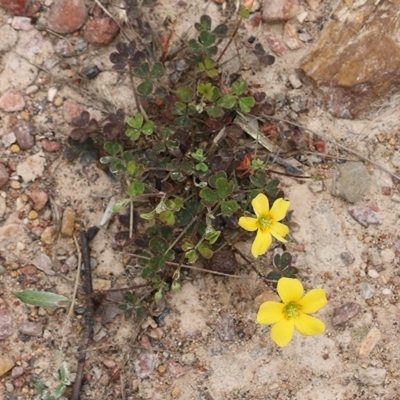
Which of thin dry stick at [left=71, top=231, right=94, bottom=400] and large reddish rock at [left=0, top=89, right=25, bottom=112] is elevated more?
large reddish rock at [left=0, top=89, right=25, bottom=112]

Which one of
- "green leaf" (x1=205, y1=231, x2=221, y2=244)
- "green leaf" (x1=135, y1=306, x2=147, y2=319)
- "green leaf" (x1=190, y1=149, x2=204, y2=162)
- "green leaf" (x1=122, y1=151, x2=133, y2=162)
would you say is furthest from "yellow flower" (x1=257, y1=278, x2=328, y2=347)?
"green leaf" (x1=122, y1=151, x2=133, y2=162)

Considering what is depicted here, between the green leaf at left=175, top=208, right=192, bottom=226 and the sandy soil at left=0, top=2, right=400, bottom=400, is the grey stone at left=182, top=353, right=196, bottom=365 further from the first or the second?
the green leaf at left=175, top=208, right=192, bottom=226

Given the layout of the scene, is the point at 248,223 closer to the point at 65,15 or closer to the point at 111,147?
the point at 111,147

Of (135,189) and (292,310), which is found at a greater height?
(292,310)

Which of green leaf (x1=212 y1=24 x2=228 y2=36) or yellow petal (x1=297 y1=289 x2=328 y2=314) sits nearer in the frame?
yellow petal (x1=297 y1=289 x2=328 y2=314)

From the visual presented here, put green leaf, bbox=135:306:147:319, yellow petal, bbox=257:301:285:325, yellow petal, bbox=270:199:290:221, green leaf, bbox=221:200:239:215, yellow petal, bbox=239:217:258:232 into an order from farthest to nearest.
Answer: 1. green leaf, bbox=135:306:147:319
2. green leaf, bbox=221:200:239:215
3. yellow petal, bbox=270:199:290:221
4. yellow petal, bbox=239:217:258:232
5. yellow petal, bbox=257:301:285:325

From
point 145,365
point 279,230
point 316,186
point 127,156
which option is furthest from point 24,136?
point 316,186
